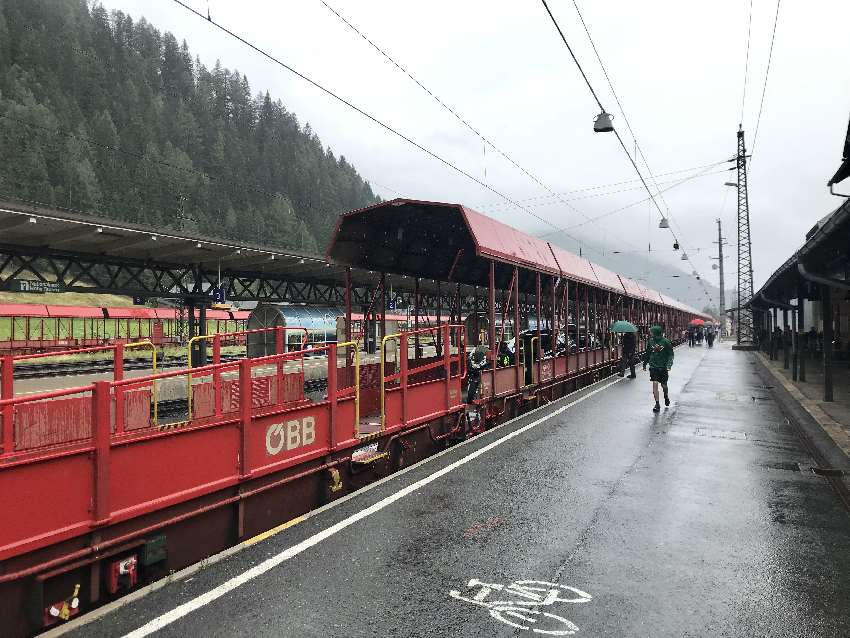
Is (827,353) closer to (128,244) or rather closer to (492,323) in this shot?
(492,323)

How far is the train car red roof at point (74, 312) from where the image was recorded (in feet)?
114

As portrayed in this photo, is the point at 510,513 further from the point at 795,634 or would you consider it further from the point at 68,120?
the point at 68,120

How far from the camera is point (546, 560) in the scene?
514 centimetres

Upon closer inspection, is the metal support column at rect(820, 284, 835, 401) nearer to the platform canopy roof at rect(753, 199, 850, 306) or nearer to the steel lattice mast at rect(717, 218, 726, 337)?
the platform canopy roof at rect(753, 199, 850, 306)

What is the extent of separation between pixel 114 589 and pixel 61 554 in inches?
21.3

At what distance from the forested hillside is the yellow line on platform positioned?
2966 inches

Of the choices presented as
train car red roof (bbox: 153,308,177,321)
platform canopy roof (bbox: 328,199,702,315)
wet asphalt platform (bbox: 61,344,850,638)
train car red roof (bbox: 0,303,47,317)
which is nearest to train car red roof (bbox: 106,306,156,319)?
train car red roof (bbox: 153,308,177,321)

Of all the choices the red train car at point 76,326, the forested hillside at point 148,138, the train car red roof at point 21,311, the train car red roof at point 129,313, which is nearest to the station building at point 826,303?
the red train car at point 76,326

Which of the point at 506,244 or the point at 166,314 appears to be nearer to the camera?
the point at 506,244

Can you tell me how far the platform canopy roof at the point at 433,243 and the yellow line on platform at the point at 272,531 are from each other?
5.89 m

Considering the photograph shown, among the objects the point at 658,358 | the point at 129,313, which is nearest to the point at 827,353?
the point at 658,358

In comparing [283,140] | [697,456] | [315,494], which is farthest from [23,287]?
[283,140]

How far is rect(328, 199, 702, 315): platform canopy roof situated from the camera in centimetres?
1096

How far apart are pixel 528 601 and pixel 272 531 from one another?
2.74 metres
